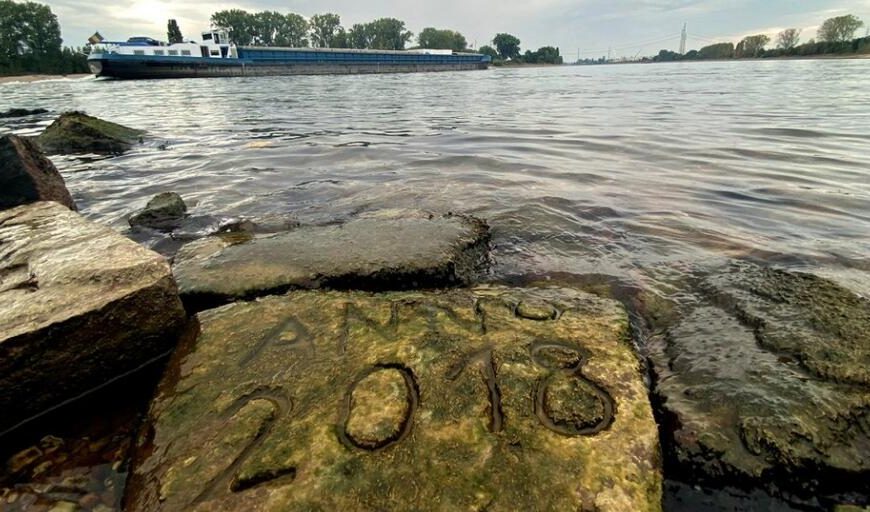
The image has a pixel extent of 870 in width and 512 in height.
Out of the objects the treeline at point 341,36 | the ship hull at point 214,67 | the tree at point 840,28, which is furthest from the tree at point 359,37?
the tree at point 840,28

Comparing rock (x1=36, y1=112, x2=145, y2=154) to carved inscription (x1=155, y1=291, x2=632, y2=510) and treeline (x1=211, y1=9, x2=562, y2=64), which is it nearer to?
carved inscription (x1=155, y1=291, x2=632, y2=510)

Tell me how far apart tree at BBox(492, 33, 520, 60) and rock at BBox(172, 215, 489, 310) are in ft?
491

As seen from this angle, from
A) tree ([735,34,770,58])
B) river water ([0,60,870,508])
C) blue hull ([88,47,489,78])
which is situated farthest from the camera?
tree ([735,34,770,58])

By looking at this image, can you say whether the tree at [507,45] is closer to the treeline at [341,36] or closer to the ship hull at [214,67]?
the treeline at [341,36]

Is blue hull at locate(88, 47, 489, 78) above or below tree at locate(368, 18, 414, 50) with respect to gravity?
below

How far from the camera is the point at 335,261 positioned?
299cm

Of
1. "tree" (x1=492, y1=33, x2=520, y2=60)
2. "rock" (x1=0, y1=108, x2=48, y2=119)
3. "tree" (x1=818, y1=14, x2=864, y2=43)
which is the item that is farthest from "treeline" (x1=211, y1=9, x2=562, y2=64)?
"rock" (x1=0, y1=108, x2=48, y2=119)

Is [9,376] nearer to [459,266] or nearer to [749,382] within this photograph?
[459,266]

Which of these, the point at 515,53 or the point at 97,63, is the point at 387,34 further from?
the point at 97,63

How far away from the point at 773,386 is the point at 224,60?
61.0 meters

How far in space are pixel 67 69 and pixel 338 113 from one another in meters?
85.1

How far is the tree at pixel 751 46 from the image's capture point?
9963cm

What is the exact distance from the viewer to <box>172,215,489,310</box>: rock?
2.76 meters

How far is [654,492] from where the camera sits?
1.37 metres
